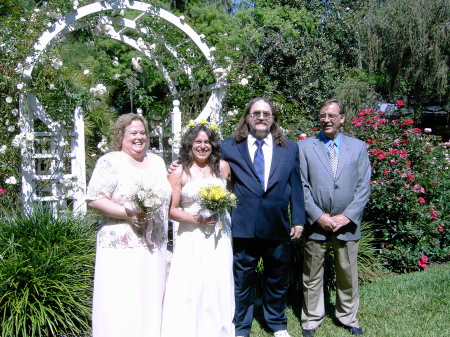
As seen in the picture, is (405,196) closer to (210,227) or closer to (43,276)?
(210,227)

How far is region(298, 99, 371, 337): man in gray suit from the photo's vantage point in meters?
3.76

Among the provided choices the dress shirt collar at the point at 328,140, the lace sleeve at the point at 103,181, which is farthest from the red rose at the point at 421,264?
the lace sleeve at the point at 103,181

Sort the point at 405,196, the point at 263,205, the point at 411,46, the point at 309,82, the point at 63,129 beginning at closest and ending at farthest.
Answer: the point at 263,205 < the point at 63,129 < the point at 405,196 < the point at 309,82 < the point at 411,46

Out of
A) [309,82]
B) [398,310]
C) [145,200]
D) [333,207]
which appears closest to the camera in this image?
[145,200]

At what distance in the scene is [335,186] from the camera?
3773 mm

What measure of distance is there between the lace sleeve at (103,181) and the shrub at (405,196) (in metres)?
3.63

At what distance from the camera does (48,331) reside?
3646mm

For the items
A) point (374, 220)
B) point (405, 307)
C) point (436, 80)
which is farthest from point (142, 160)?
point (436, 80)

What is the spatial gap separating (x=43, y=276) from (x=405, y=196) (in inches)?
168

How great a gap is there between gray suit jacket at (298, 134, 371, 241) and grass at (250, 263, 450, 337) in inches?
34.9

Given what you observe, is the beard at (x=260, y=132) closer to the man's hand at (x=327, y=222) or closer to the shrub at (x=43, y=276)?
the man's hand at (x=327, y=222)

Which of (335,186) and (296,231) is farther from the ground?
(335,186)

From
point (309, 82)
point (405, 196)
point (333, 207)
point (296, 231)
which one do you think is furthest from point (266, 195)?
point (309, 82)

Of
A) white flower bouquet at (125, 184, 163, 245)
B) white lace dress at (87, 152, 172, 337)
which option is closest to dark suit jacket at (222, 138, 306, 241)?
white lace dress at (87, 152, 172, 337)
